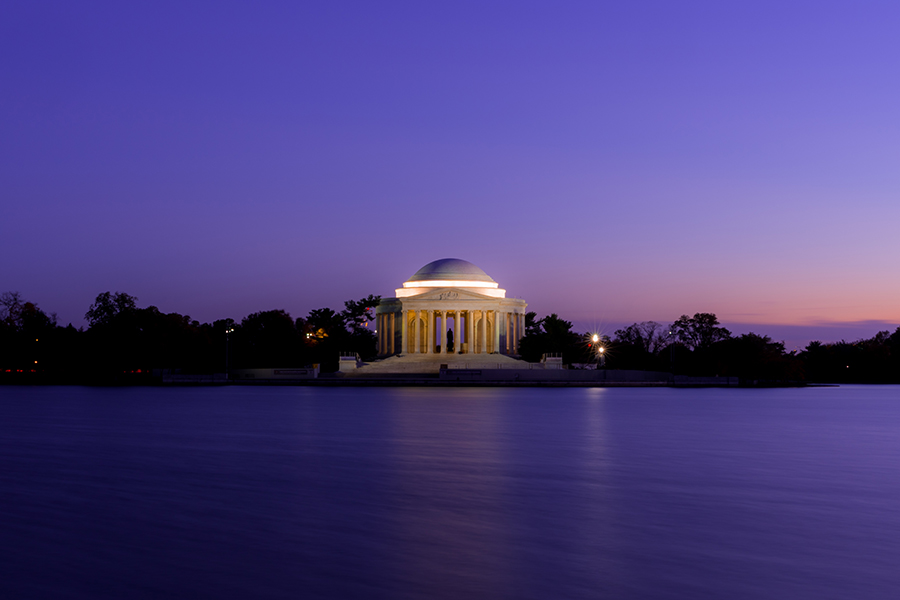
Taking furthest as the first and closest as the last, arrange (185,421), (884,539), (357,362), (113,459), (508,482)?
1. (357,362)
2. (185,421)
3. (113,459)
4. (508,482)
5. (884,539)

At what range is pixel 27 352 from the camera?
12731 cm

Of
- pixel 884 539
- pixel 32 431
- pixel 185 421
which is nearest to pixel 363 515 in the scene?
pixel 884 539

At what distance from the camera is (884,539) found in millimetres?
17594

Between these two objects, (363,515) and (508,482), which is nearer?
(363,515)

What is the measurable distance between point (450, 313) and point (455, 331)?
3.02 meters

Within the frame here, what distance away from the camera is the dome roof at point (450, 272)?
161250 mm

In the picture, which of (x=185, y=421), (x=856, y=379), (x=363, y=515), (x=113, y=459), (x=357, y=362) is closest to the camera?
(x=363, y=515)

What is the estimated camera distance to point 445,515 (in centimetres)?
2009

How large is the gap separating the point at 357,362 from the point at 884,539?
120m

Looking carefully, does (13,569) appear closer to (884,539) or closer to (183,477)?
(183,477)

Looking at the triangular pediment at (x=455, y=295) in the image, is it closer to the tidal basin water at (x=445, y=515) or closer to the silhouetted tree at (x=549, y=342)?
the silhouetted tree at (x=549, y=342)

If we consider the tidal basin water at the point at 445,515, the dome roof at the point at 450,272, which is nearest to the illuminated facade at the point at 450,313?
the dome roof at the point at 450,272

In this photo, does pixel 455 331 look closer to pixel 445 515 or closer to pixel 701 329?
pixel 701 329

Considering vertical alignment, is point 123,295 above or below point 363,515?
above
